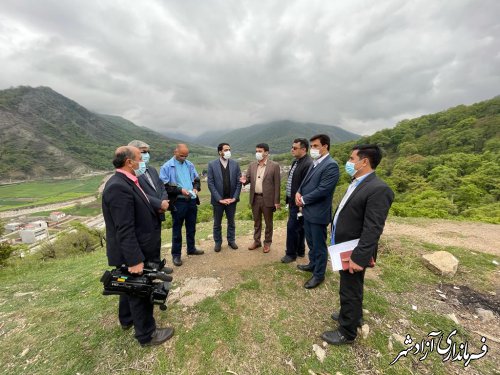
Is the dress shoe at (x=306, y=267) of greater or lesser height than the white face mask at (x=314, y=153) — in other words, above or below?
below

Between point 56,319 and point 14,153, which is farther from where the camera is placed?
point 14,153

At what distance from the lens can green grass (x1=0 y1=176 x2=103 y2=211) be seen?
57.9 meters

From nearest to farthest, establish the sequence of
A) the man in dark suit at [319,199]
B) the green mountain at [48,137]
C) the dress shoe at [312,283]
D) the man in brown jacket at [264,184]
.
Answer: the man in dark suit at [319,199] → the dress shoe at [312,283] → the man in brown jacket at [264,184] → the green mountain at [48,137]

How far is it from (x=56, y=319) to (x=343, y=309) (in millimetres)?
4942

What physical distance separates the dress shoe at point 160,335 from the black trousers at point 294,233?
2.95 metres

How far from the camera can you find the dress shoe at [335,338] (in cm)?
302

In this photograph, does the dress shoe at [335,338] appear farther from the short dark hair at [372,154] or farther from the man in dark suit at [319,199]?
the short dark hair at [372,154]

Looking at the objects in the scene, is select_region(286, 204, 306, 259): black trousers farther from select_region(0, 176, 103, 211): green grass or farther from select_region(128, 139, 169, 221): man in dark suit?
select_region(0, 176, 103, 211): green grass

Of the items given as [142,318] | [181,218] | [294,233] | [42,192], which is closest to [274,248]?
[294,233]

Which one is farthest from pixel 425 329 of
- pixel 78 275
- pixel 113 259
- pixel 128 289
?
pixel 78 275

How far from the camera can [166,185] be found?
4.76 meters

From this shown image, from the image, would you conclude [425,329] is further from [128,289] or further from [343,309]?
[128,289]

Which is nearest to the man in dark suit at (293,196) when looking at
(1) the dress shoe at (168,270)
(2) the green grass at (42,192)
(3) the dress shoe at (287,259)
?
(3) the dress shoe at (287,259)
